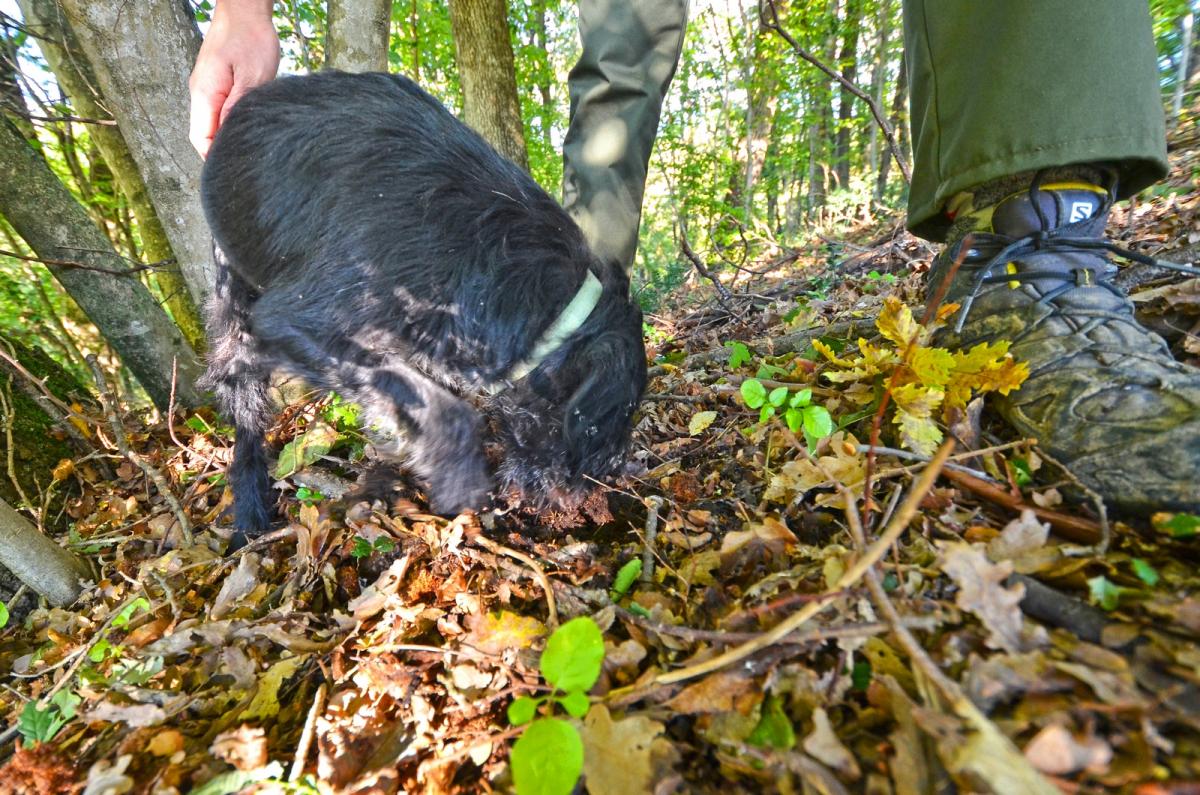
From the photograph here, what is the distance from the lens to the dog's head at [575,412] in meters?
1.85

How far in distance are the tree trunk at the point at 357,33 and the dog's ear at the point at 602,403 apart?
2770mm

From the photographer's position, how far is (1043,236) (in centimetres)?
150

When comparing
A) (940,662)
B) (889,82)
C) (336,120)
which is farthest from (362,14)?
(889,82)

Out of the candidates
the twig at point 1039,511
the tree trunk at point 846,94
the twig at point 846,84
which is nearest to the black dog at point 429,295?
the twig at point 1039,511

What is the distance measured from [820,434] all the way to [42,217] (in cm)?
394

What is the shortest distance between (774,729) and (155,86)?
11.9 ft

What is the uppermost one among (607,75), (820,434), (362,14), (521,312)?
(362,14)

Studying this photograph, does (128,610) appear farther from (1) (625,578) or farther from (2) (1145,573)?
(2) (1145,573)

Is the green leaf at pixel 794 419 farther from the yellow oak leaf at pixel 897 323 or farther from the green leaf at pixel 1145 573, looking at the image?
the green leaf at pixel 1145 573

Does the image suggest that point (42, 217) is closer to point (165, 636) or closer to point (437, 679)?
point (165, 636)

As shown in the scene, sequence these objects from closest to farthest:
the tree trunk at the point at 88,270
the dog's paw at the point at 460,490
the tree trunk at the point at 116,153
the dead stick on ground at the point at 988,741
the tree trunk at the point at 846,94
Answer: the dead stick on ground at the point at 988,741 → the dog's paw at the point at 460,490 → the tree trunk at the point at 88,270 → the tree trunk at the point at 116,153 → the tree trunk at the point at 846,94

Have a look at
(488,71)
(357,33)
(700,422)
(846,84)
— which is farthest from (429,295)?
(488,71)

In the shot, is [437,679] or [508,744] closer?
[508,744]

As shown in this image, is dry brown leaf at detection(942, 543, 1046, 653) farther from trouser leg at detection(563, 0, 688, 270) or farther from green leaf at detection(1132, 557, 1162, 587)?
trouser leg at detection(563, 0, 688, 270)
